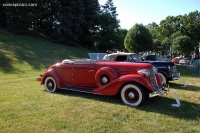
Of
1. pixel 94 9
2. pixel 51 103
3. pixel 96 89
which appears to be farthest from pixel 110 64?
pixel 94 9

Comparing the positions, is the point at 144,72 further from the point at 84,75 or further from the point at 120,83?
the point at 84,75

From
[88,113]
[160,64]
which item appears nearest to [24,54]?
[160,64]

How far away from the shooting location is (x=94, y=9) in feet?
116

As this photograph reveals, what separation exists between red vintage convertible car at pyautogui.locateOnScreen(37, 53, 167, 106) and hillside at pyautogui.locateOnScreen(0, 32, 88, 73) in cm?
776

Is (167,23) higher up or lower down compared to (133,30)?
higher up

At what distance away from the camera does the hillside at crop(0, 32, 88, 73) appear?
1587 centimetres

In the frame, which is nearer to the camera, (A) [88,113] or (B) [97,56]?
(A) [88,113]

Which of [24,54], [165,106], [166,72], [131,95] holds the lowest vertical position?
[165,106]

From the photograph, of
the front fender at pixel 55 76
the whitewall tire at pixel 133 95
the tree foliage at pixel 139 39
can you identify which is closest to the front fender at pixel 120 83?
the whitewall tire at pixel 133 95

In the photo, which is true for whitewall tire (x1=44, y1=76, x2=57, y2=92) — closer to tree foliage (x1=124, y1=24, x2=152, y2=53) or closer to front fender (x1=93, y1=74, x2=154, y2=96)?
front fender (x1=93, y1=74, x2=154, y2=96)

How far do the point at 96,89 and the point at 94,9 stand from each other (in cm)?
3049

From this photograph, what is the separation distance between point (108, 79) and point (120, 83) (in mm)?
580

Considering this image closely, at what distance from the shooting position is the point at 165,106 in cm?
609

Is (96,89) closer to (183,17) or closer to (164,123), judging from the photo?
(164,123)
